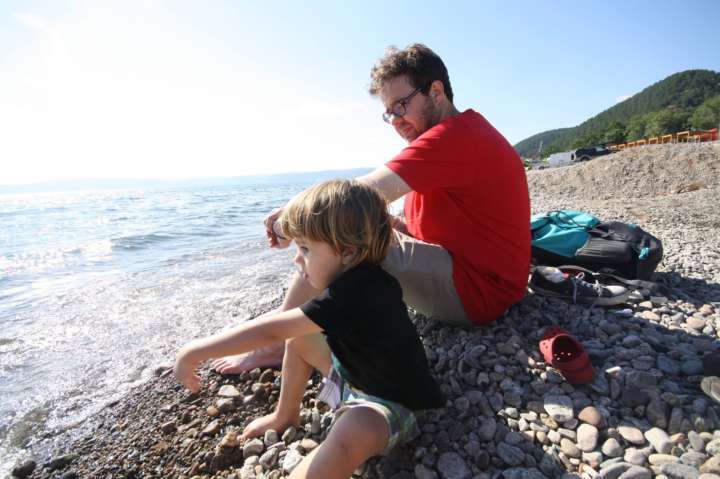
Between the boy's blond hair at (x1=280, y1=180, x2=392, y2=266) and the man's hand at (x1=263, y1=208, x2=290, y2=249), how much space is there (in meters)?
0.29

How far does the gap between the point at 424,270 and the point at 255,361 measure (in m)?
1.47

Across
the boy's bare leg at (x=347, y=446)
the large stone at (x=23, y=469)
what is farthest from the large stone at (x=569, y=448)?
the large stone at (x=23, y=469)

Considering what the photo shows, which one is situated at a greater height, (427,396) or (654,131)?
(654,131)

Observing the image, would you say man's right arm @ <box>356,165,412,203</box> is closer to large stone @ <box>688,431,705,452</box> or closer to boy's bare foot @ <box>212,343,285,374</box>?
boy's bare foot @ <box>212,343,285,374</box>

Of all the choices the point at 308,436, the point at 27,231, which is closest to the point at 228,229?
the point at 27,231

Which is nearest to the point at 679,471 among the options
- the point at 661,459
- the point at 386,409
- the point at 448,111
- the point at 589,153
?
the point at 661,459

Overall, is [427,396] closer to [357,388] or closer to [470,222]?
[357,388]

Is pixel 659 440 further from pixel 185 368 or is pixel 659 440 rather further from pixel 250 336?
pixel 185 368

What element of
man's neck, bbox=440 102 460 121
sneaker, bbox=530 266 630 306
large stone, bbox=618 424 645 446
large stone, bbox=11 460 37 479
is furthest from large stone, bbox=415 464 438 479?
large stone, bbox=11 460 37 479

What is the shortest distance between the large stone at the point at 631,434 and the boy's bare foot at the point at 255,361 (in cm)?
210

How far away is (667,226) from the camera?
700cm

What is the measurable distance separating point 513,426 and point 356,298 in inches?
41.9

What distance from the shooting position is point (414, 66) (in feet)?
8.42

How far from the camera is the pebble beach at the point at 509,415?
169cm
